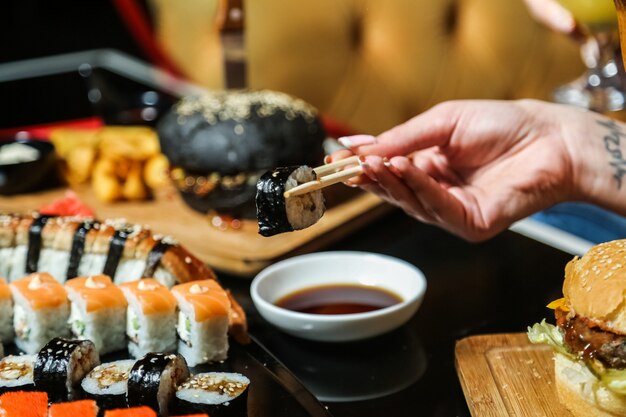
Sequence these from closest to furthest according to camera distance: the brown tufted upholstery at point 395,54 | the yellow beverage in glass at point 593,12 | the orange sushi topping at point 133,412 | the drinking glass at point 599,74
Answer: the orange sushi topping at point 133,412 → the yellow beverage in glass at point 593,12 → the drinking glass at point 599,74 → the brown tufted upholstery at point 395,54

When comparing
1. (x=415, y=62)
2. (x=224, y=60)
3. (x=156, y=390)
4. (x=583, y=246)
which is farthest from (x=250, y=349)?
(x=415, y=62)

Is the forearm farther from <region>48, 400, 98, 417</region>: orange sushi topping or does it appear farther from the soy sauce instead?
<region>48, 400, 98, 417</region>: orange sushi topping

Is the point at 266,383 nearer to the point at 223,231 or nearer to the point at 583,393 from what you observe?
the point at 583,393

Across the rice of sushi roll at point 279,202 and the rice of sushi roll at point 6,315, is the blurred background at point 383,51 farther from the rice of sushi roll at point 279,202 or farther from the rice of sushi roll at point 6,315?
the rice of sushi roll at point 279,202

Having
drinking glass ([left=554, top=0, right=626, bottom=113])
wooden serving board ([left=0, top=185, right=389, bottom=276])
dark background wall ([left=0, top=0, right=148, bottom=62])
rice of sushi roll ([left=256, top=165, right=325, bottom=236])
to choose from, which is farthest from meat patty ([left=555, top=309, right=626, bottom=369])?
dark background wall ([left=0, top=0, right=148, bottom=62])

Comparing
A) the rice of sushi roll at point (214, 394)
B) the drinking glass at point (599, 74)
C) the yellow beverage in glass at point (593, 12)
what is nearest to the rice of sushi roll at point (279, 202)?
the rice of sushi roll at point (214, 394)

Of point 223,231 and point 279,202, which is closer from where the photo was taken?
point 279,202

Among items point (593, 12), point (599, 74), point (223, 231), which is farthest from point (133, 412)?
point (599, 74)
